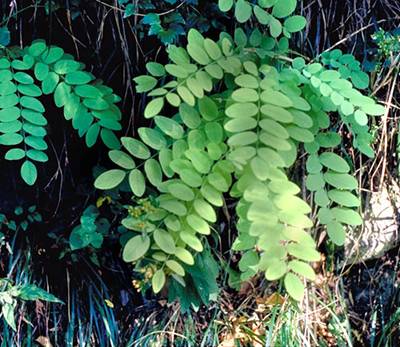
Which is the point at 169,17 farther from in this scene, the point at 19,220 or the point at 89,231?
the point at 19,220

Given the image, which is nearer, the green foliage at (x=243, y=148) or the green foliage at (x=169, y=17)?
the green foliage at (x=243, y=148)

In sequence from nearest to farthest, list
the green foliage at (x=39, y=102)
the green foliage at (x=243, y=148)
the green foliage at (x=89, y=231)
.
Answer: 1. the green foliage at (x=243, y=148)
2. the green foliage at (x=39, y=102)
3. the green foliage at (x=89, y=231)

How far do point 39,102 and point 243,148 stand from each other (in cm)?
53

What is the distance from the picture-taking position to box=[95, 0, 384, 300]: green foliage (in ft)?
4.33

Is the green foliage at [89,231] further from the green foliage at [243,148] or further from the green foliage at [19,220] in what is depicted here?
the green foliage at [243,148]

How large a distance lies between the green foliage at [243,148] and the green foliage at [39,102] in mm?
126

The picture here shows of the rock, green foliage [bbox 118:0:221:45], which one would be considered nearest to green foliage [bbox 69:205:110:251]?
green foliage [bbox 118:0:221:45]

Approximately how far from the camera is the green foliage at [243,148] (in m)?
1.32

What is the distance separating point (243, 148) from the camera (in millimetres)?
1324

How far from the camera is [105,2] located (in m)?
1.73

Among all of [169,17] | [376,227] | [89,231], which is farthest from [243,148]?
[376,227]

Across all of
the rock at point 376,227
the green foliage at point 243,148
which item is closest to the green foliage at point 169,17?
the green foliage at point 243,148

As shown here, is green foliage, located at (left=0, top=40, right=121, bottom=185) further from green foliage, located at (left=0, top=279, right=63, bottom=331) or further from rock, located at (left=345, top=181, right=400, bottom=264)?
rock, located at (left=345, top=181, right=400, bottom=264)

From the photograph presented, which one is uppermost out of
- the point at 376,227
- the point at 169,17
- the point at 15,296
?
the point at 169,17
